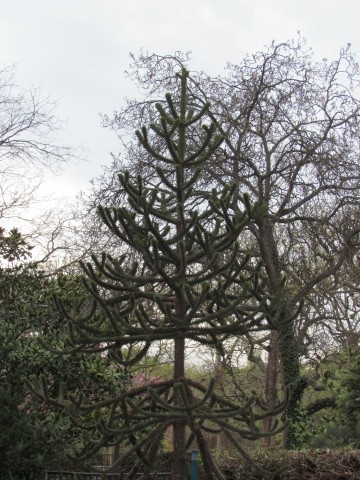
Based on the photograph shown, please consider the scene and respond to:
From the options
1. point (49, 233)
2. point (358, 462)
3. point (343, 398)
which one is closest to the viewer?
point (358, 462)

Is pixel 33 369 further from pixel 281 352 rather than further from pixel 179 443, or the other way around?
pixel 281 352

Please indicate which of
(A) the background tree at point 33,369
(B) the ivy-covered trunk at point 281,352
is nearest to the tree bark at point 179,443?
(A) the background tree at point 33,369

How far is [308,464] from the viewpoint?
7.94 m

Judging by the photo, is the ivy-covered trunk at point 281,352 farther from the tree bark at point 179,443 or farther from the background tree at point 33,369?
the tree bark at point 179,443

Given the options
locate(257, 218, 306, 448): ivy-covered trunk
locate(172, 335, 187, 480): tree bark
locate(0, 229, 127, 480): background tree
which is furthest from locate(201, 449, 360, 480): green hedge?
locate(257, 218, 306, 448): ivy-covered trunk

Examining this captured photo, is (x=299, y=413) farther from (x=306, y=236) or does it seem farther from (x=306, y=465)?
(x=306, y=465)

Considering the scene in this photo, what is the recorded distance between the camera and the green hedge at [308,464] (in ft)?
25.4

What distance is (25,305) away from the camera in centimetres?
1002

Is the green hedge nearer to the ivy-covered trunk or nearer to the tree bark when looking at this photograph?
the tree bark

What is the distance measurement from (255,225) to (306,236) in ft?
3.69

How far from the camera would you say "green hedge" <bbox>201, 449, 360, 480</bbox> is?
7.75 meters

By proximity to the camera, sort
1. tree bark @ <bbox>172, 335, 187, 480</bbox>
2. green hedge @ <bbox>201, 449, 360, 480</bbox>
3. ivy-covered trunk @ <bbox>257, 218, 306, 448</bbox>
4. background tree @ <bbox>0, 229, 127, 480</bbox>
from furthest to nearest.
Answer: ivy-covered trunk @ <bbox>257, 218, 306, 448</bbox>
background tree @ <bbox>0, 229, 127, 480</bbox>
green hedge @ <bbox>201, 449, 360, 480</bbox>
tree bark @ <bbox>172, 335, 187, 480</bbox>

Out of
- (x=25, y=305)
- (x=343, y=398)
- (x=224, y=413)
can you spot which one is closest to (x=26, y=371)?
(x=25, y=305)

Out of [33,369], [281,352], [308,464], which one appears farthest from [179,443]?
[281,352]
